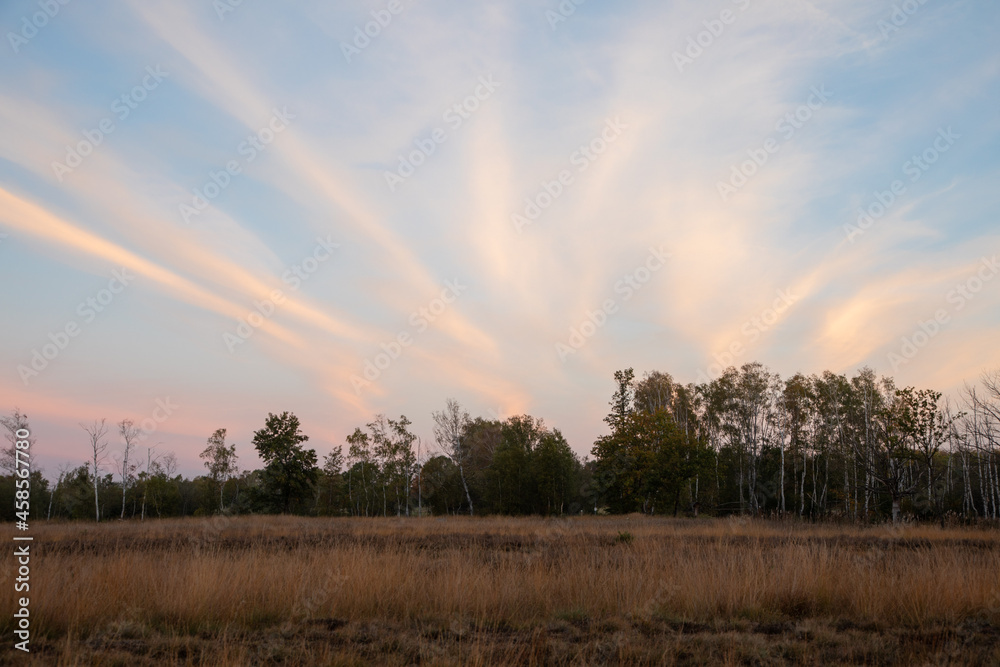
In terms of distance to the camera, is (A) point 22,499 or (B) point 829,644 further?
(A) point 22,499

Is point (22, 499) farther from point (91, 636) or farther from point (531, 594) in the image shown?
point (531, 594)

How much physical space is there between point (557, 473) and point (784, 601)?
42.7 m

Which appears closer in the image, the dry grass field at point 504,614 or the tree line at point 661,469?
the dry grass field at point 504,614

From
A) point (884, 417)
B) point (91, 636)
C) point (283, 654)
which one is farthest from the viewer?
point (884, 417)

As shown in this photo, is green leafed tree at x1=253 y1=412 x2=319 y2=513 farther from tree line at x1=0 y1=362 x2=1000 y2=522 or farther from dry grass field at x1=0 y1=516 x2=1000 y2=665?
dry grass field at x1=0 y1=516 x2=1000 y2=665

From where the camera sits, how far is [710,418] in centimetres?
5644

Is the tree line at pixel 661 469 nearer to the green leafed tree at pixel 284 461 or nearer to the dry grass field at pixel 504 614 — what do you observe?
the green leafed tree at pixel 284 461

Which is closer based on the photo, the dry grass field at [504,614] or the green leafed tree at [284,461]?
the dry grass field at [504,614]

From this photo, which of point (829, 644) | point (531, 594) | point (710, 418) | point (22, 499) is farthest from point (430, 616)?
point (710, 418)

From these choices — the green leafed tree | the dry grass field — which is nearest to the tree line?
the green leafed tree

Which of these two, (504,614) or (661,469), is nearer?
(504,614)

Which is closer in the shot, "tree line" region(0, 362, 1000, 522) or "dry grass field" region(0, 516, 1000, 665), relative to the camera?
"dry grass field" region(0, 516, 1000, 665)

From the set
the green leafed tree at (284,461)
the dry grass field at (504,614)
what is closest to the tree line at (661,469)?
the green leafed tree at (284,461)

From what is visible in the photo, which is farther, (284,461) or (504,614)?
(284,461)
